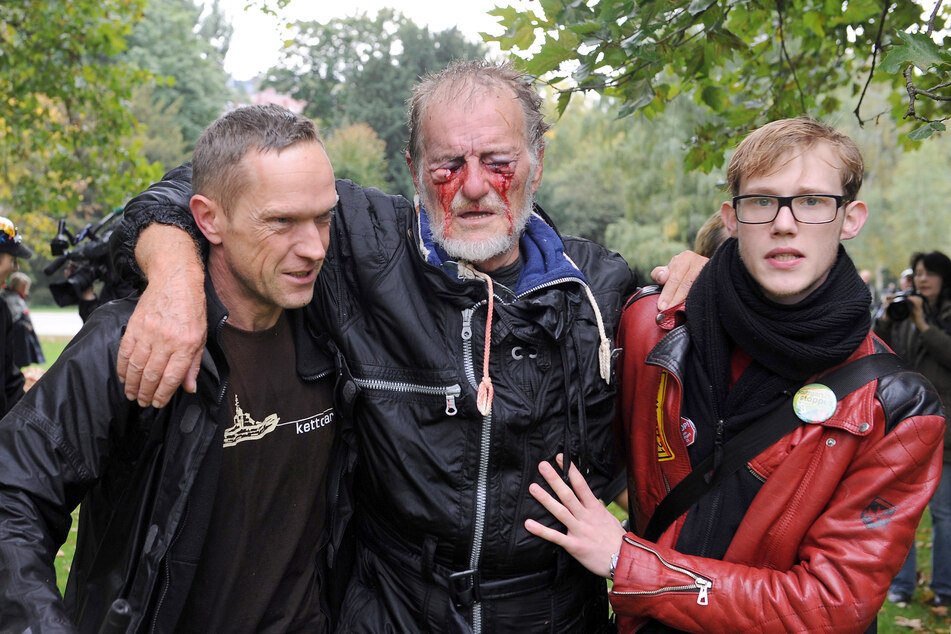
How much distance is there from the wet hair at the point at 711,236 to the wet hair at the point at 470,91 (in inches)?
47.2

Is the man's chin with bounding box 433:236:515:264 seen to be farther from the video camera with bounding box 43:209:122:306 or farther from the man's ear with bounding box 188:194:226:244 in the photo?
the video camera with bounding box 43:209:122:306

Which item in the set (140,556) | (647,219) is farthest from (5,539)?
(647,219)

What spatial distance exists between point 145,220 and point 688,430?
1.73 metres

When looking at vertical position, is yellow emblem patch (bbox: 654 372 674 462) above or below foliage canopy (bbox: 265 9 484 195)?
below

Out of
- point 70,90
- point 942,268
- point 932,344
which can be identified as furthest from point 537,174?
point 70,90

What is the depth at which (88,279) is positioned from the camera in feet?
22.2

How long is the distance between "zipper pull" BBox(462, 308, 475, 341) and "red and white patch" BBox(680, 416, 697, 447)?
69 cm

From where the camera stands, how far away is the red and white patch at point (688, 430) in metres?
2.32

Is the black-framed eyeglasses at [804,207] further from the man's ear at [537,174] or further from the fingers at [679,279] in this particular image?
the man's ear at [537,174]

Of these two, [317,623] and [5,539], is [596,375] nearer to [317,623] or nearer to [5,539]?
[317,623]

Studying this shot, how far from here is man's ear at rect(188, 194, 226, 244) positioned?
2293 millimetres

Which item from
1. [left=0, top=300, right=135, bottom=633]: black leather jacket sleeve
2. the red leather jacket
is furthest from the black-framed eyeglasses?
[left=0, top=300, right=135, bottom=633]: black leather jacket sleeve

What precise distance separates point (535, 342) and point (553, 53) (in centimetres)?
102

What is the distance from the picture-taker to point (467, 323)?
243 centimetres
